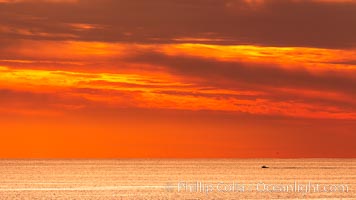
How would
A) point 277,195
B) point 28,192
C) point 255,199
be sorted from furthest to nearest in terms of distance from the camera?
1. point 28,192
2. point 277,195
3. point 255,199

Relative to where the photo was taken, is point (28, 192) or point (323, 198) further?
point (28, 192)

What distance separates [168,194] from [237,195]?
6264 millimetres

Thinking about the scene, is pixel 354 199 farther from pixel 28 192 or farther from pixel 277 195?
pixel 28 192

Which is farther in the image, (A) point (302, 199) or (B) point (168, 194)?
(B) point (168, 194)

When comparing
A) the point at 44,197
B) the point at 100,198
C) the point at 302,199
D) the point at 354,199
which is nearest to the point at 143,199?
the point at 100,198

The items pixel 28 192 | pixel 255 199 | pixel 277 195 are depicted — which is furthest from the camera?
pixel 28 192

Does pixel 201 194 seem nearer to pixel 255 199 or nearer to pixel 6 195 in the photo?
pixel 255 199

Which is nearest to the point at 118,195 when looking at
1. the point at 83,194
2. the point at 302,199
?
the point at 83,194

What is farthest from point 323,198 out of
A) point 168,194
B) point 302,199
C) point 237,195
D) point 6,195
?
point 6,195

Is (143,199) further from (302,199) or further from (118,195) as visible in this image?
(302,199)

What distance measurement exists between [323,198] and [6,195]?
2690 centimetres

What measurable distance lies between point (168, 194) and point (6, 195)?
14053 mm

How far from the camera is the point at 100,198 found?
6781 cm

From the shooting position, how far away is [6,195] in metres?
71.6
